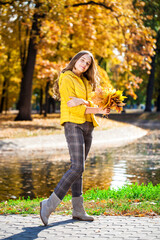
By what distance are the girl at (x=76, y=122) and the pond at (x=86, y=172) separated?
2704 millimetres

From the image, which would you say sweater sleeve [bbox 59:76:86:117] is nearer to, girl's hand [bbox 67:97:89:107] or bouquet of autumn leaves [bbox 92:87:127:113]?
girl's hand [bbox 67:97:89:107]

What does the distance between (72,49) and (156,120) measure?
422 inches

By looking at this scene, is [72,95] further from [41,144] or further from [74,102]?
[41,144]

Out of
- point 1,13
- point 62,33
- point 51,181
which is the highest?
point 1,13

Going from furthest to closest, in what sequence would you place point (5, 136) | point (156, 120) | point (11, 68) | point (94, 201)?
point (11, 68) → point (156, 120) → point (5, 136) → point (94, 201)

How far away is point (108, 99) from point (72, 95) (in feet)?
1.44

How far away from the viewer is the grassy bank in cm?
621

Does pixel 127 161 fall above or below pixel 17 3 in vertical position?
below

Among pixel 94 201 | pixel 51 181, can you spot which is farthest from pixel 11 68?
pixel 94 201

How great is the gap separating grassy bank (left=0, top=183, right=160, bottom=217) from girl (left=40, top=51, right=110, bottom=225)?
0.66m

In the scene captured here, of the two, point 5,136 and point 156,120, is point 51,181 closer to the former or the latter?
point 5,136

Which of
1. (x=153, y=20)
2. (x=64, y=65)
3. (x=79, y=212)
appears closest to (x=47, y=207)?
(x=79, y=212)

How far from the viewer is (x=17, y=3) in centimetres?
2336

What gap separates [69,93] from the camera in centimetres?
566
